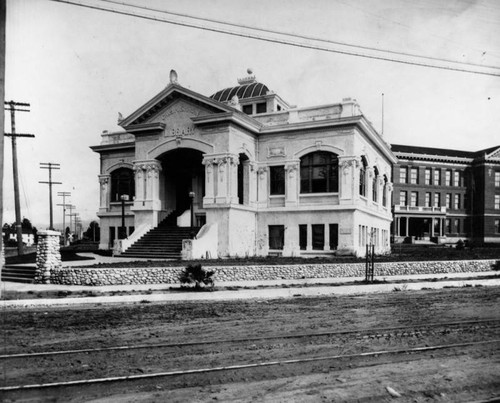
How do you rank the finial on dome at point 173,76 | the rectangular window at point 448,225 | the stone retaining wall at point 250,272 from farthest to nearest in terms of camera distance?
the rectangular window at point 448,225 < the finial on dome at point 173,76 < the stone retaining wall at point 250,272

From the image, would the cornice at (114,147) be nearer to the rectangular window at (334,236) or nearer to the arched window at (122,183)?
the arched window at (122,183)

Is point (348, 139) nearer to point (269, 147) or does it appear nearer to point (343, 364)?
point (269, 147)

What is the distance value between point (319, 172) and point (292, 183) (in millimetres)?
1869

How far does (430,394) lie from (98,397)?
14.4ft

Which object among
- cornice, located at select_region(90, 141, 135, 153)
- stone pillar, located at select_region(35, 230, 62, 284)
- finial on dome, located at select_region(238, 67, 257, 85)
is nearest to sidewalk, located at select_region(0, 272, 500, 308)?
stone pillar, located at select_region(35, 230, 62, 284)

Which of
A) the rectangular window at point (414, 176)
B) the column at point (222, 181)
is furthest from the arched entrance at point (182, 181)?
the rectangular window at point (414, 176)

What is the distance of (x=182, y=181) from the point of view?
104 ft

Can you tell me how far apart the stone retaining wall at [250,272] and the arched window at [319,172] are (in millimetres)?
7538

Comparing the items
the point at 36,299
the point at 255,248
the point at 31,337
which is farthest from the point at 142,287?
the point at 255,248

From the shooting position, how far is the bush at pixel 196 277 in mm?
15879

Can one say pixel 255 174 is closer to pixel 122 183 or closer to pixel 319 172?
pixel 319 172

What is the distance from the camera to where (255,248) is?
2906cm

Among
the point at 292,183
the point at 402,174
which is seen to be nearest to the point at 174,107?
the point at 292,183

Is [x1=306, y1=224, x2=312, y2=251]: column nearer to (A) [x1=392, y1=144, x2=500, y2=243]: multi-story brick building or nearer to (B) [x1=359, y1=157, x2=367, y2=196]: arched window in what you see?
(B) [x1=359, y1=157, x2=367, y2=196]: arched window
